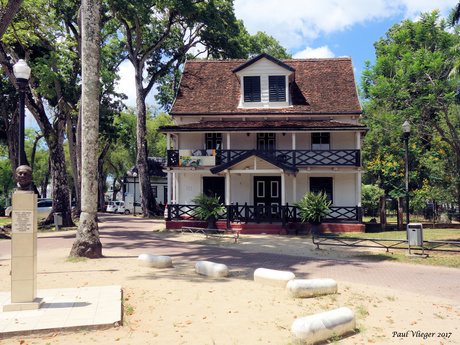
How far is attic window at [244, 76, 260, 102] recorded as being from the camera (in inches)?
947

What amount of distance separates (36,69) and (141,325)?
19.7 metres

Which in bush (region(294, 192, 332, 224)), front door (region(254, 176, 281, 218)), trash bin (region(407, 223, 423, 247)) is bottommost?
trash bin (region(407, 223, 423, 247))

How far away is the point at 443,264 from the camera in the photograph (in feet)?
38.4

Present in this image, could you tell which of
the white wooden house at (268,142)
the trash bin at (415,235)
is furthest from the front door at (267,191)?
the trash bin at (415,235)

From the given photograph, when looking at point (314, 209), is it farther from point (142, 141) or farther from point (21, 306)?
point (142, 141)

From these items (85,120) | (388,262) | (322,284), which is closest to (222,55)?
(85,120)

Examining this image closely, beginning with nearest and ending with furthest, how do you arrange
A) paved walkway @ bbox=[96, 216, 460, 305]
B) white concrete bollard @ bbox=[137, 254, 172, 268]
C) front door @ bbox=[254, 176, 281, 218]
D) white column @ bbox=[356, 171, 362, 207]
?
paved walkway @ bbox=[96, 216, 460, 305]
white concrete bollard @ bbox=[137, 254, 172, 268]
white column @ bbox=[356, 171, 362, 207]
front door @ bbox=[254, 176, 281, 218]

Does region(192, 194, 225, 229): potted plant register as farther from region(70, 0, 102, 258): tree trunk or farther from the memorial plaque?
the memorial plaque

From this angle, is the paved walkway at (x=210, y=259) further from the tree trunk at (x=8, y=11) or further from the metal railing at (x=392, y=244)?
the tree trunk at (x=8, y=11)

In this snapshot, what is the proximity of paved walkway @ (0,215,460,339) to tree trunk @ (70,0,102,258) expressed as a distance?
1852 millimetres

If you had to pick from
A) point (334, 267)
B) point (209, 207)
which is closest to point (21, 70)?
point (334, 267)

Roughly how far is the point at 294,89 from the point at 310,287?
19006 mm

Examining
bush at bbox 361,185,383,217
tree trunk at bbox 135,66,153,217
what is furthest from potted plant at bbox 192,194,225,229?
bush at bbox 361,185,383,217

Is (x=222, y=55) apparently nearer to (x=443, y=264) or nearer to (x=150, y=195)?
(x=150, y=195)
